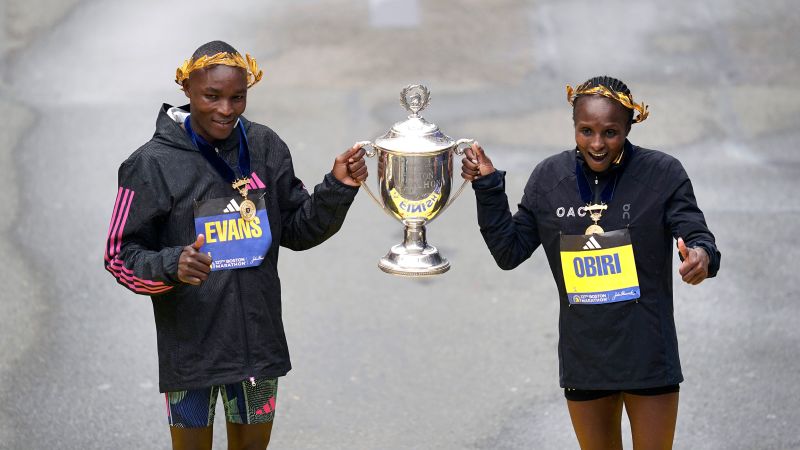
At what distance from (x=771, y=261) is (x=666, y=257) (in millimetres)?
3975

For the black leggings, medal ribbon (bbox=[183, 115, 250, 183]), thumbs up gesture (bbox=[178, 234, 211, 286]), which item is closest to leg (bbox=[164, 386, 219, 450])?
thumbs up gesture (bbox=[178, 234, 211, 286])

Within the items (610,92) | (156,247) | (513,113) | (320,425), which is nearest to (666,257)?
(610,92)

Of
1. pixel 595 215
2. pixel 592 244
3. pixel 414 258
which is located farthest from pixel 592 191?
pixel 414 258

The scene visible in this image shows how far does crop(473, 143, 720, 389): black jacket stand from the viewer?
182 inches

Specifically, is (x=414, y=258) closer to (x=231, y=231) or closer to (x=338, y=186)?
(x=338, y=186)

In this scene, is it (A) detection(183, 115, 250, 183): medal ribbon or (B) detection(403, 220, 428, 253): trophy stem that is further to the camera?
(B) detection(403, 220, 428, 253): trophy stem

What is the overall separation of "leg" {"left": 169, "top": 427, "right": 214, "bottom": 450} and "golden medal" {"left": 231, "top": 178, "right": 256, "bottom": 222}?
800 millimetres

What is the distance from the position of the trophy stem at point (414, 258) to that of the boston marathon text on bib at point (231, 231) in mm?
618

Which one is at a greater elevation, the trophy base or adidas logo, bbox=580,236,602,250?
adidas logo, bbox=580,236,602,250

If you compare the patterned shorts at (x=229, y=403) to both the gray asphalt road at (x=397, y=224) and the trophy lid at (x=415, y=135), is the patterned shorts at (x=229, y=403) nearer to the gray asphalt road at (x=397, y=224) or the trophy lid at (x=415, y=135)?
the trophy lid at (x=415, y=135)

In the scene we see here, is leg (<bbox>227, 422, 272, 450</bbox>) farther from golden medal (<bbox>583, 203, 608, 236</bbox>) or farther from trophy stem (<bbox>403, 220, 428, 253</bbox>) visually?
golden medal (<bbox>583, 203, 608, 236</bbox>)

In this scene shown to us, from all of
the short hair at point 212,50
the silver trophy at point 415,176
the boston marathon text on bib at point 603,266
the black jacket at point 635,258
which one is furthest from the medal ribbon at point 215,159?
the boston marathon text on bib at point 603,266

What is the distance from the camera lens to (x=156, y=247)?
4660 millimetres

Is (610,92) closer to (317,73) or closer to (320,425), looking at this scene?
(320,425)
